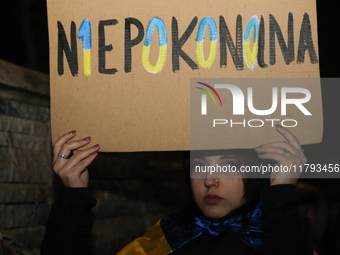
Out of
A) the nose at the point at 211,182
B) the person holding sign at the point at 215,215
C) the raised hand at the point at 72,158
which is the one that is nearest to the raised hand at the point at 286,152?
the person holding sign at the point at 215,215

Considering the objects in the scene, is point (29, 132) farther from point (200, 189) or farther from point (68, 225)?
point (200, 189)

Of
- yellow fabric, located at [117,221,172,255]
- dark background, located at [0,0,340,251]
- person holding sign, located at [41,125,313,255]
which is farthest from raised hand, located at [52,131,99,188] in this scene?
dark background, located at [0,0,340,251]

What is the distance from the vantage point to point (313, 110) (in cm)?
87

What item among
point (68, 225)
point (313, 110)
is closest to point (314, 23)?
point (313, 110)

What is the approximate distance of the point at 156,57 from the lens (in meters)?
0.93

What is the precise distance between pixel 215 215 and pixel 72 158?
512 mm

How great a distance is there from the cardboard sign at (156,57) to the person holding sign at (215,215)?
3.0 inches

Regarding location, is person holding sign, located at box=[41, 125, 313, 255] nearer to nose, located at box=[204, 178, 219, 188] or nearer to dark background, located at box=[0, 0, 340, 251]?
nose, located at box=[204, 178, 219, 188]

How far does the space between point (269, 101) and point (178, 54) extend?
0.87 feet

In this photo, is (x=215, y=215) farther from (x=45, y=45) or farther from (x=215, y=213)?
(x=45, y=45)

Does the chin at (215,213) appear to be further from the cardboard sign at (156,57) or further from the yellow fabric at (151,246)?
the cardboard sign at (156,57)

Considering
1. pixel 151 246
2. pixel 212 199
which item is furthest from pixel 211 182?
pixel 151 246

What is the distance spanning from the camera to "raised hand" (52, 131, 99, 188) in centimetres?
95

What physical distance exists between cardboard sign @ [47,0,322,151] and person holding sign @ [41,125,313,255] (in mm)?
76
